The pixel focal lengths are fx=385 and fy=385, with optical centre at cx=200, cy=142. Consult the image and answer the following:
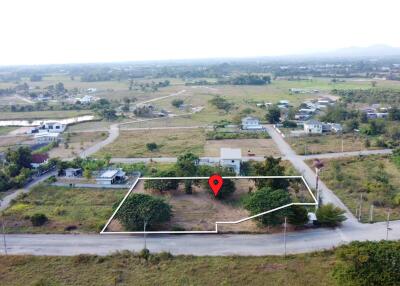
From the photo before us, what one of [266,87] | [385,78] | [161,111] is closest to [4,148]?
[161,111]

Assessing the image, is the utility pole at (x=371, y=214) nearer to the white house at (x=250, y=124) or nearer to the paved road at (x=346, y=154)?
the paved road at (x=346, y=154)

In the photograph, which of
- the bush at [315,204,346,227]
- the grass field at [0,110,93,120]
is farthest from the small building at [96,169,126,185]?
the grass field at [0,110,93,120]

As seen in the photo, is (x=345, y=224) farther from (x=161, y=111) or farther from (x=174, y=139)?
(x=161, y=111)

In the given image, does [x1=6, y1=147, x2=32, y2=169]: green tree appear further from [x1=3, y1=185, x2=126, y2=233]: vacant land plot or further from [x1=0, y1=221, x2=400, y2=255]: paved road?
[x1=0, y1=221, x2=400, y2=255]: paved road

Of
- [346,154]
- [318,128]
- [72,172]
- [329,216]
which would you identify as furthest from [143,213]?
[318,128]

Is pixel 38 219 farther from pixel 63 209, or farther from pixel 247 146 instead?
pixel 247 146
